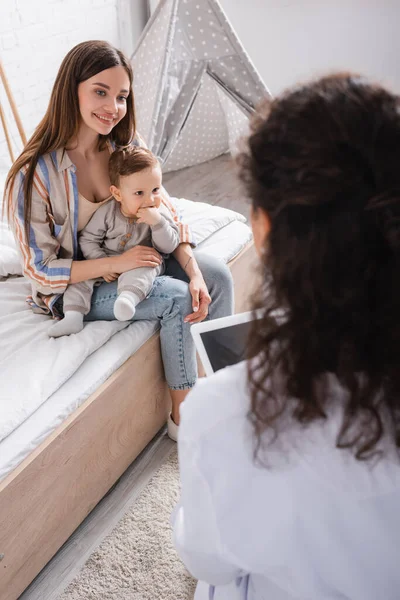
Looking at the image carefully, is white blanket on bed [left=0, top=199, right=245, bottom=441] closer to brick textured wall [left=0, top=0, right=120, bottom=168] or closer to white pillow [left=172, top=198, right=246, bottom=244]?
white pillow [left=172, top=198, right=246, bottom=244]

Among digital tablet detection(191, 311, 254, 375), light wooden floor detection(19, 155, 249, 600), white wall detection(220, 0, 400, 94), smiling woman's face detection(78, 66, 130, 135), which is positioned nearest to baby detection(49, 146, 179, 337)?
smiling woman's face detection(78, 66, 130, 135)

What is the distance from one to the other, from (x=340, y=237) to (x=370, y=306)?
75 mm

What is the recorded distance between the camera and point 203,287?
158 cm

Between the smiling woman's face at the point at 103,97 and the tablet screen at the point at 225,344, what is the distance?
2.23 feet

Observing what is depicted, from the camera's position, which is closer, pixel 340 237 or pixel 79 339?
pixel 340 237

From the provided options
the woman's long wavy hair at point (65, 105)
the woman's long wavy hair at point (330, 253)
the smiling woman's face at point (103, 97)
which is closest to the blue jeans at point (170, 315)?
the woman's long wavy hair at point (65, 105)

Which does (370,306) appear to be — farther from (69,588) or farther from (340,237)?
(69,588)

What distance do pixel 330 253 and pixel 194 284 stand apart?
106 cm

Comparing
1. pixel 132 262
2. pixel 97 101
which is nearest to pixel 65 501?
pixel 132 262

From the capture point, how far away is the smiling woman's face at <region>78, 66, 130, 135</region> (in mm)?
1420

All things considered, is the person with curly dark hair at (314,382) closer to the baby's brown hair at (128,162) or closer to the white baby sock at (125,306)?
the white baby sock at (125,306)

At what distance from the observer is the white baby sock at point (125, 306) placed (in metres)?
1.44

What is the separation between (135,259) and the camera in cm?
150

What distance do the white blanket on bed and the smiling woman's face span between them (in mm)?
509
